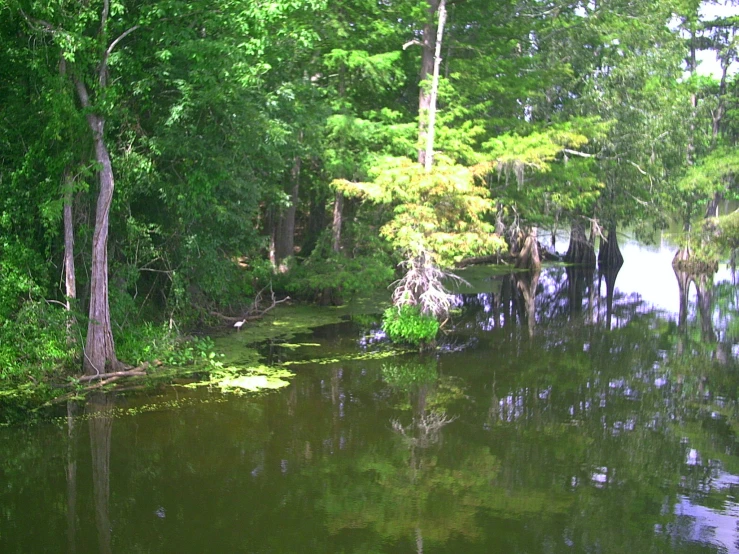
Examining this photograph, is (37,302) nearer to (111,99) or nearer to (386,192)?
(111,99)

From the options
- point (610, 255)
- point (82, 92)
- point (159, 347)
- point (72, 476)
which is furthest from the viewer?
point (610, 255)

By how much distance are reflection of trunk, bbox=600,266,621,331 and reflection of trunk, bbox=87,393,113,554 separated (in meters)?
12.0

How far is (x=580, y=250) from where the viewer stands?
120 feet

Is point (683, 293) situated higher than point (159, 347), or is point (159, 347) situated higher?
point (159, 347)

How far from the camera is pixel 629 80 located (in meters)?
24.7

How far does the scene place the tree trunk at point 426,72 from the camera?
16714 millimetres

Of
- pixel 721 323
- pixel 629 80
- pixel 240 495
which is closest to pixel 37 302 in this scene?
pixel 240 495

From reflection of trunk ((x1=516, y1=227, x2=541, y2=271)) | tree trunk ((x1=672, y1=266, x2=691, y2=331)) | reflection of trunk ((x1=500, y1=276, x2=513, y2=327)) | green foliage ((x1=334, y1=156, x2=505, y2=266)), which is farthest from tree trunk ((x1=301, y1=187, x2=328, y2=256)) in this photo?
reflection of trunk ((x1=516, y1=227, x2=541, y2=271))

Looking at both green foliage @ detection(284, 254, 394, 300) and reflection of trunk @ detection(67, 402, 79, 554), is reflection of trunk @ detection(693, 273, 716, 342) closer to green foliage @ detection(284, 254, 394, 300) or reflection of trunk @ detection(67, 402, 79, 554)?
green foliage @ detection(284, 254, 394, 300)

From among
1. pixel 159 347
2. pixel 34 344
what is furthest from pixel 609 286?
pixel 34 344

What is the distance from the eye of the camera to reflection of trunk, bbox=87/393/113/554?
636 centimetres

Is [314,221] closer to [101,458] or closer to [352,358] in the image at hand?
[352,358]

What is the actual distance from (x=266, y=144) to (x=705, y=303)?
1577 centimetres

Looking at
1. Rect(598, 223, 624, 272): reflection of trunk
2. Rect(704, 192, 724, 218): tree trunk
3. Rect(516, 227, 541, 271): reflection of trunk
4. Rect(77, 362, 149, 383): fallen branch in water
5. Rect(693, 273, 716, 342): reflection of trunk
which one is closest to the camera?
Rect(77, 362, 149, 383): fallen branch in water
